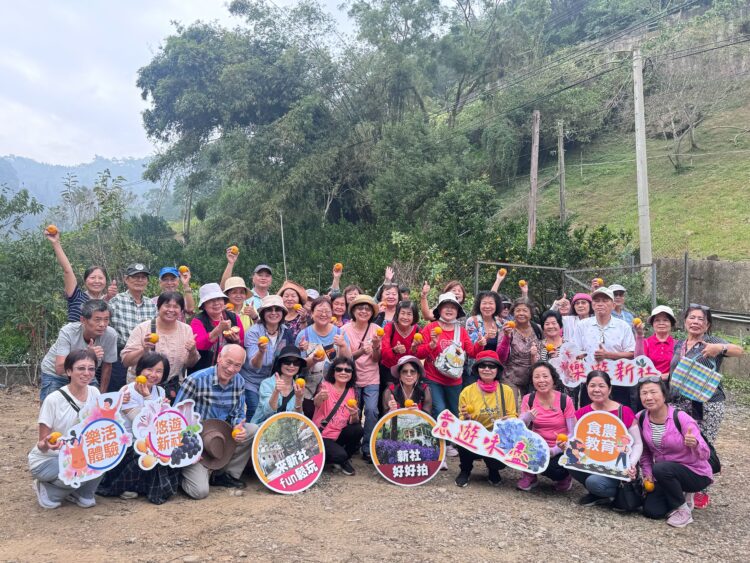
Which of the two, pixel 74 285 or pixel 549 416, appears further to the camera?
pixel 74 285

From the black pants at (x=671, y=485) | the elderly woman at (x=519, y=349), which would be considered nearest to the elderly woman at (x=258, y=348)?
the elderly woman at (x=519, y=349)

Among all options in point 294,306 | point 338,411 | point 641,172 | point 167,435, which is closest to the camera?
point 167,435

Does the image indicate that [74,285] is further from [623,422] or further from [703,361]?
[703,361]

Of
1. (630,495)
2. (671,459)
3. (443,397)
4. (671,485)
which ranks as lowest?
(630,495)

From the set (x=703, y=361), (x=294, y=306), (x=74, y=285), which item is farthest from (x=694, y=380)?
(x=74, y=285)

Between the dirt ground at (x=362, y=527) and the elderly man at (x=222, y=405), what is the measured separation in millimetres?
149

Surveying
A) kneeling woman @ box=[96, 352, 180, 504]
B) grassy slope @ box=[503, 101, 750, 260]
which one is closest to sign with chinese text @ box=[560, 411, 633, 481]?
kneeling woman @ box=[96, 352, 180, 504]

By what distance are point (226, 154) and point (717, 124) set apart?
23.5m

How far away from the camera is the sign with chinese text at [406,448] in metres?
5.11

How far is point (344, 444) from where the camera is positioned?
5.47 m

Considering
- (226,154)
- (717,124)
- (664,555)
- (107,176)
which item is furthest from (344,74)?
(664,555)

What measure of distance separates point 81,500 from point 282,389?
5.36 feet

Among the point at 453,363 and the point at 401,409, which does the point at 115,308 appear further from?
the point at 453,363

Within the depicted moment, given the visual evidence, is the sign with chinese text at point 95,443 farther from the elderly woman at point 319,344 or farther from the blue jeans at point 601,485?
the blue jeans at point 601,485
